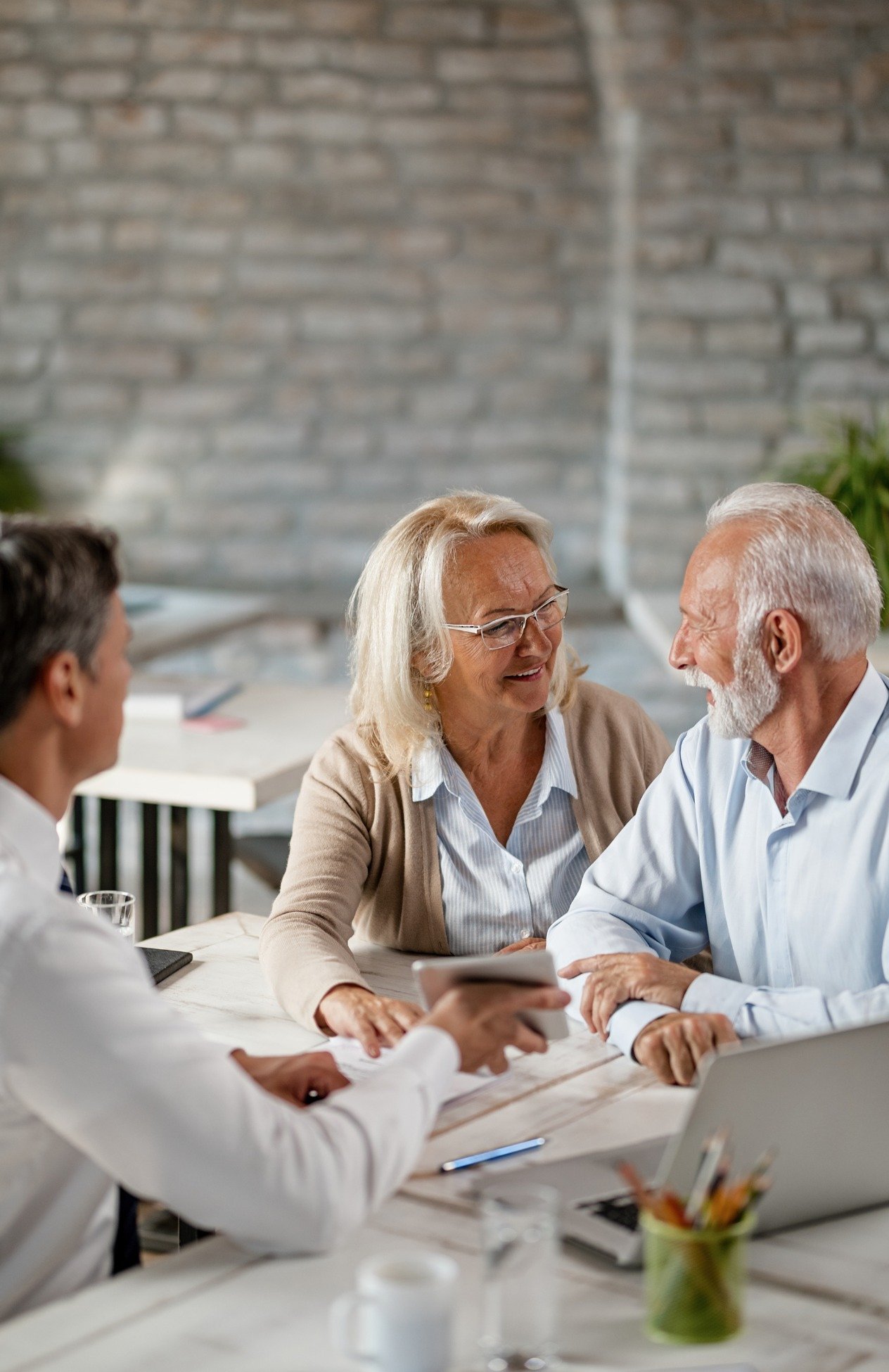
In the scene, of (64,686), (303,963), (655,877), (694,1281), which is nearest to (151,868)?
(303,963)

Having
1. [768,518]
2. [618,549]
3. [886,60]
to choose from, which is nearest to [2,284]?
[618,549]

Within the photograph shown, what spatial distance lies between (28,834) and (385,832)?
1.00m

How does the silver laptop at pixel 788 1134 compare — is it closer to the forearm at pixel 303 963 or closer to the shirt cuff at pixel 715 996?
the shirt cuff at pixel 715 996

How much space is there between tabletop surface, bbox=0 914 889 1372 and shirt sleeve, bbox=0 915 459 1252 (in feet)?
0.17

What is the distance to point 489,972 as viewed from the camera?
1512mm

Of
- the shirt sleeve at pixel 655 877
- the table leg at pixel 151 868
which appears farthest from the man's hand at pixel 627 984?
the table leg at pixel 151 868

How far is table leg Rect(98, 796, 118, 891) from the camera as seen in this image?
360 cm

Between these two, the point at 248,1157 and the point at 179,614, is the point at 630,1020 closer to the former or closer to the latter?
the point at 248,1157

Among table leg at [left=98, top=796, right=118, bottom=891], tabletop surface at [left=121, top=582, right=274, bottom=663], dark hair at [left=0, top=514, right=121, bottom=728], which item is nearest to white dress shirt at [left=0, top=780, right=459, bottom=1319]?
dark hair at [left=0, top=514, right=121, bottom=728]

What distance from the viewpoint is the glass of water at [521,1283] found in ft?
3.67

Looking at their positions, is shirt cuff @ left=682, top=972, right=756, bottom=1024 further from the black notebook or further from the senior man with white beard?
the black notebook

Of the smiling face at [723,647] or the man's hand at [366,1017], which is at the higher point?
the smiling face at [723,647]

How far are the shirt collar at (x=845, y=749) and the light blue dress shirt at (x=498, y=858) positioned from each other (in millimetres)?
497

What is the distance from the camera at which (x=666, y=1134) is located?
1555 mm
